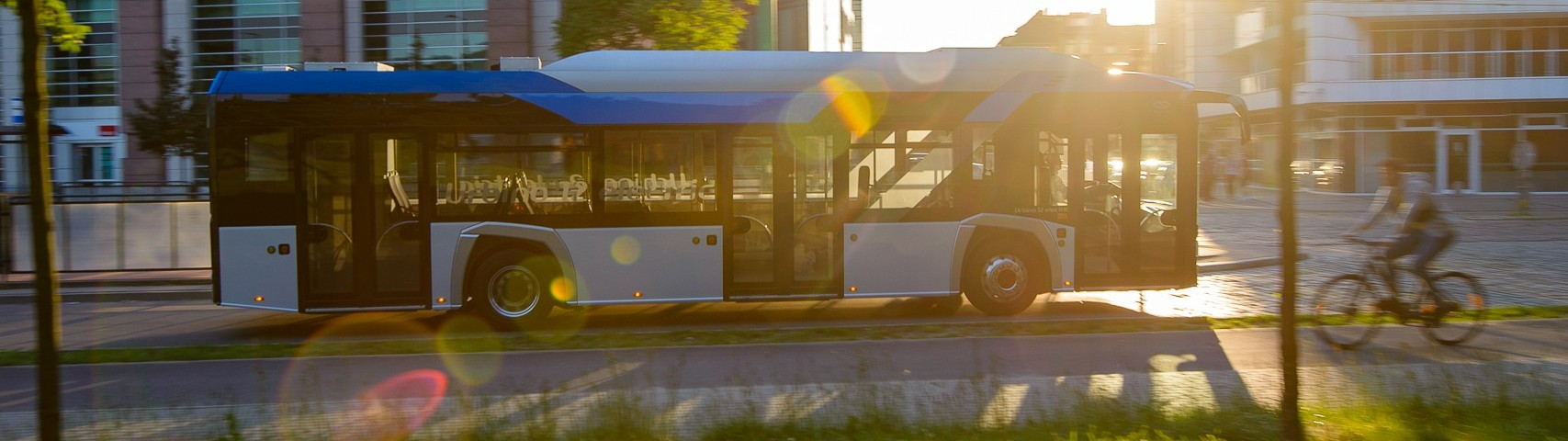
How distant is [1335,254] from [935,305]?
8474 mm

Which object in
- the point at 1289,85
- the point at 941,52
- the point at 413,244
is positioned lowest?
the point at 413,244

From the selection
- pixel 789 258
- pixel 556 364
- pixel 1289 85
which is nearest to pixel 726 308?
pixel 789 258

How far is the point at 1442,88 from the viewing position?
118ft

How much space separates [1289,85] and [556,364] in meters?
5.78

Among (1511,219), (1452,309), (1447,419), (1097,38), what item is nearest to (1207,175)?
(1511,219)

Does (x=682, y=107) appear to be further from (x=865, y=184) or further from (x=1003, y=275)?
(x=1003, y=275)

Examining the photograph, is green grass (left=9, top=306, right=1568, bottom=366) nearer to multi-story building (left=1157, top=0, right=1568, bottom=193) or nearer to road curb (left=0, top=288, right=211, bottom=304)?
road curb (left=0, top=288, right=211, bottom=304)

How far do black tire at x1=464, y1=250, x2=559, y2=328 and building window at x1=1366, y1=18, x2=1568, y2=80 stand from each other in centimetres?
3396

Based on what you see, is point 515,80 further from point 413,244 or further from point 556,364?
point 556,364

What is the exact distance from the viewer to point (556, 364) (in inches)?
352

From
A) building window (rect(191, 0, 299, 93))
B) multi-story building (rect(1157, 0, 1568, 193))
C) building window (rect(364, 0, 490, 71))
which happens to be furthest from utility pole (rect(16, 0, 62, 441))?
multi-story building (rect(1157, 0, 1568, 193))

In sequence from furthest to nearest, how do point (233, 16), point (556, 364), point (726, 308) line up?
point (233, 16)
point (726, 308)
point (556, 364)

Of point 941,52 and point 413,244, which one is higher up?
point 941,52

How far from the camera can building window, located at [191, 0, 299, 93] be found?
2700 centimetres
